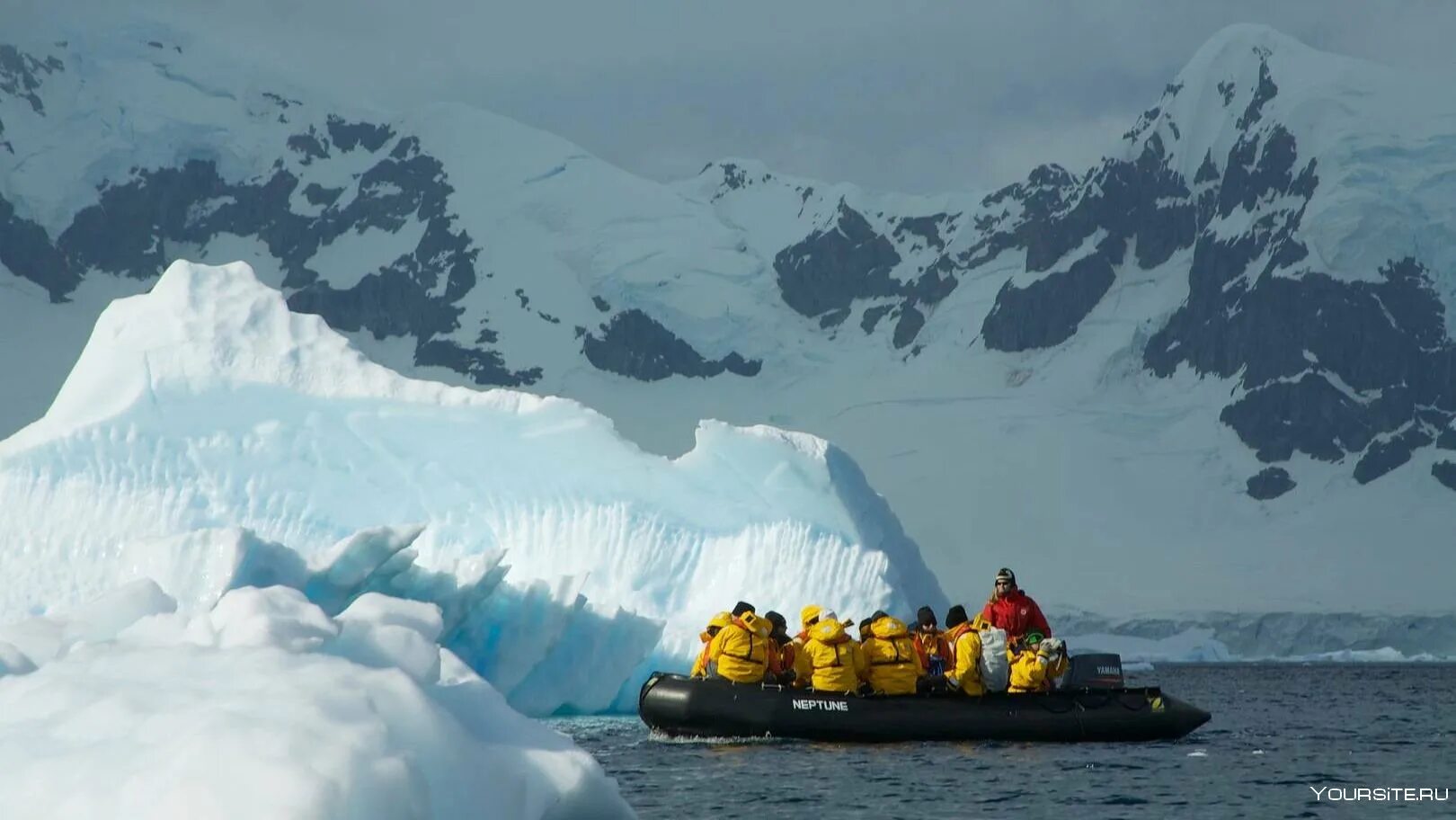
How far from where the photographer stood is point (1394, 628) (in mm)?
125062

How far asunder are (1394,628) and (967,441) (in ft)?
212

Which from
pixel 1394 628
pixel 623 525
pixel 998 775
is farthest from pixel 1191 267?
pixel 998 775

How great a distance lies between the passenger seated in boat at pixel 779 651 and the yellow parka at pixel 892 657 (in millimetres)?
1415

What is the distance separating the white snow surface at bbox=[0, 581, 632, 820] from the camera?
11.0 m

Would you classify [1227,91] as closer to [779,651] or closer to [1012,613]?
[1012,613]

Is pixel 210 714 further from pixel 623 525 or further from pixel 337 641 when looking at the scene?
pixel 623 525

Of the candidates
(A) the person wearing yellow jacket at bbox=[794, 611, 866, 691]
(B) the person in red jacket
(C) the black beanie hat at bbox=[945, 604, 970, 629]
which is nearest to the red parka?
(B) the person in red jacket

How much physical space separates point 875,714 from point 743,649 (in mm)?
2353

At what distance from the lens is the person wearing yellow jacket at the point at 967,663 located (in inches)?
1152

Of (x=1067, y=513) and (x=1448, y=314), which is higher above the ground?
(x=1448, y=314)

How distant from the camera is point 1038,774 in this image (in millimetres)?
25484

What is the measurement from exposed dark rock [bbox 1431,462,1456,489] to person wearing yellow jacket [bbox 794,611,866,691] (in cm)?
16099

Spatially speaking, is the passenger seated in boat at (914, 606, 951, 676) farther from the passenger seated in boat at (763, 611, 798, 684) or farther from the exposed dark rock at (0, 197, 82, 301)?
the exposed dark rock at (0, 197, 82, 301)

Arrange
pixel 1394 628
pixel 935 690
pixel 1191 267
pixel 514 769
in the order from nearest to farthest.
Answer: pixel 514 769
pixel 935 690
pixel 1394 628
pixel 1191 267
